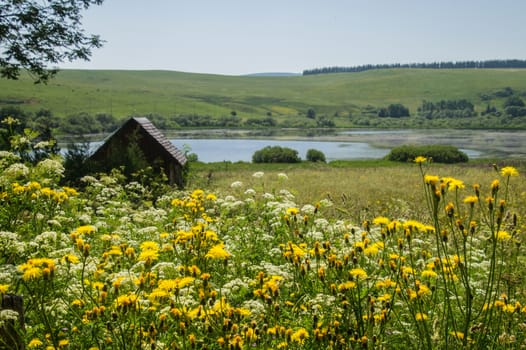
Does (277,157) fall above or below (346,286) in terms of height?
below

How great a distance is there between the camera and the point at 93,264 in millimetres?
3861

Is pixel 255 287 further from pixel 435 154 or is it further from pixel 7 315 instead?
pixel 435 154

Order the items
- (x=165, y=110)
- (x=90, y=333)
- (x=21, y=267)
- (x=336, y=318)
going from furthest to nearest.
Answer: (x=165, y=110), (x=336, y=318), (x=90, y=333), (x=21, y=267)

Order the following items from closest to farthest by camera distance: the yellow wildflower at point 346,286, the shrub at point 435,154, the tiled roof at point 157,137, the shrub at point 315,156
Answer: the yellow wildflower at point 346,286, the tiled roof at point 157,137, the shrub at point 435,154, the shrub at point 315,156

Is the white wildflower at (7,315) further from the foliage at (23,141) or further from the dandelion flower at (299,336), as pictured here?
the foliage at (23,141)

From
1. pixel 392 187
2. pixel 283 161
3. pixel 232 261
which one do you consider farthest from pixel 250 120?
pixel 232 261

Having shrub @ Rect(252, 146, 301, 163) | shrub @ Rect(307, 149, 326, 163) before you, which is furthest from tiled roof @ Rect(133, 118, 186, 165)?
shrub @ Rect(307, 149, 326, 163)

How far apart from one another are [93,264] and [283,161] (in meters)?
40.8

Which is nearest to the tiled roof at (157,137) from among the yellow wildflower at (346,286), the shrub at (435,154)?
the yellow wildflower at (346,286)

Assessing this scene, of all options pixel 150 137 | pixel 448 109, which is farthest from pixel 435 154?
pixel 448 109

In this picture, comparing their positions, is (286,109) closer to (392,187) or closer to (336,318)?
(392,187)

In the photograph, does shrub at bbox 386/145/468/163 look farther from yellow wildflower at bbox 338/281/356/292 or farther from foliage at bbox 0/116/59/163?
yellow wildflower at bbox 338/281/356/292

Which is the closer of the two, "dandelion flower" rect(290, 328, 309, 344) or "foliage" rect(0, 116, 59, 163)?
"dandelion flower" rect(290, 328, 309, 344)

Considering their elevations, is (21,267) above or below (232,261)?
above
